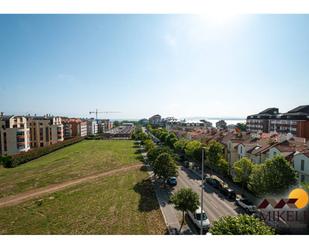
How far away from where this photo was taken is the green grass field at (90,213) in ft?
52.8

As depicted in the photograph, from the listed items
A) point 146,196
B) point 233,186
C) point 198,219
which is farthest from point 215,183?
point 198,219

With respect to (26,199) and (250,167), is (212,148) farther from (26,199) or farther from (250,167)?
(26,199)

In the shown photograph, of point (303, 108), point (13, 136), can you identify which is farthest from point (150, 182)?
point (303, 108)

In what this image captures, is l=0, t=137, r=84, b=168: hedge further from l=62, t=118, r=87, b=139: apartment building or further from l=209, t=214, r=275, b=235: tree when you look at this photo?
l=209, t=214, r=275, b=235: tree

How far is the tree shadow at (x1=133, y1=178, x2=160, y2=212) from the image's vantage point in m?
20.0

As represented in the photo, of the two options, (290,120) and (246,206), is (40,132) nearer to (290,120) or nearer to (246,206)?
(246,206)

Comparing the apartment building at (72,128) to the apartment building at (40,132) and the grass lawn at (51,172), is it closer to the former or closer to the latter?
the apartment building at (40,132)

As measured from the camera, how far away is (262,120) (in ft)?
232

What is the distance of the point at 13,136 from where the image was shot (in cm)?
4841

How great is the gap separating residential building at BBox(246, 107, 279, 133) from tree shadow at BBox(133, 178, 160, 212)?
2041 inches

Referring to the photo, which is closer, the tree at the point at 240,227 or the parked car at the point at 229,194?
the tree at the point at 240,227

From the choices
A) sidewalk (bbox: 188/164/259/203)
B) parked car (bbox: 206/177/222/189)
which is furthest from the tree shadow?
sidewalk (bbox: 188/164/259/203)

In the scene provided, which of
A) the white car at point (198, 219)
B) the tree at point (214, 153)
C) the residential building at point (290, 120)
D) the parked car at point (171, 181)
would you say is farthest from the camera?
the residential building at point (290, 120)

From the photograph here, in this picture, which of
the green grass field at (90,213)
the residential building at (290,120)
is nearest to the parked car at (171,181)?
the green grass field at (90,213)
